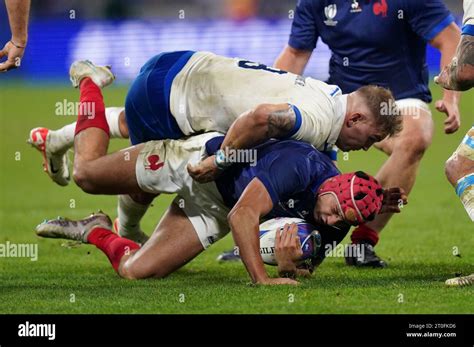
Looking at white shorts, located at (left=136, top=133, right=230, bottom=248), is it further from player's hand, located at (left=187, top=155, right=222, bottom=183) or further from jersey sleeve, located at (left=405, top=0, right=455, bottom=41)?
jersey sleeve, located at (left=405, top=0, right=455, bottom=41)

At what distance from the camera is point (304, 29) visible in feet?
29.7

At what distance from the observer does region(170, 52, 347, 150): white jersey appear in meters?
6.86

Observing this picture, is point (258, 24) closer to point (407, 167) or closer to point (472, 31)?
point (407, 167)

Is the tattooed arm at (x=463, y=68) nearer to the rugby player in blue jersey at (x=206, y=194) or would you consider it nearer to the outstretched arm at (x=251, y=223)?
the rugby player in blue jersey at (x=206, y=194)

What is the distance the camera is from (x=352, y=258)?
802cm

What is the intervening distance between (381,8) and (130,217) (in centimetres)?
266

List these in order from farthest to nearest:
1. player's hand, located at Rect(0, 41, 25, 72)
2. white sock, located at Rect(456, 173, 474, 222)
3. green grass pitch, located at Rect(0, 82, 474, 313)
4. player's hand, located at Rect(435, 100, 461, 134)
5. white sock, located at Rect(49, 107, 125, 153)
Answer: white sock, located at Rect(49, 107, 125, 153) < player's hand, located at Rect(435, 100, 461, 134) < player's hand, located at Rect(0, 41, 25, 72) < white sock, located at Rect(456, 173, 474, 222) < green grass pitch, located at Rect(0, 82, 474, 313)

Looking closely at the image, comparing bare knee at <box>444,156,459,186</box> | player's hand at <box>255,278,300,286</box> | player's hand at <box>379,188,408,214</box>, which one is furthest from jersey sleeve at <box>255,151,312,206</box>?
bare knee at <box>444,156,459,186</box>

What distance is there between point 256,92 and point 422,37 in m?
2.05

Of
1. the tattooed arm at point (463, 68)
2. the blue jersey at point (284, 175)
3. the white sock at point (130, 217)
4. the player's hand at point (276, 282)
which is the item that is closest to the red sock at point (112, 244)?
the white sock at point (130, 217)

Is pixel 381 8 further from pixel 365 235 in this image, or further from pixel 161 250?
pixel 161 250

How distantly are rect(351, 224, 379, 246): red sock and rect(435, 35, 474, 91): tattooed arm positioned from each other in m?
1.94

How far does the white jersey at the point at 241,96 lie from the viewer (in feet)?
22.5

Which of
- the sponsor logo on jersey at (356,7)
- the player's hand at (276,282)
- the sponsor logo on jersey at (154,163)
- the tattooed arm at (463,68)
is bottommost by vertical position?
the player's hand at (276,282)
